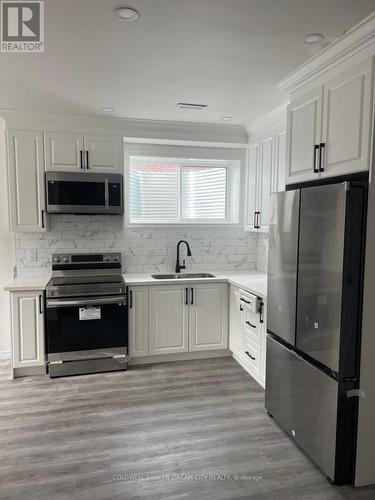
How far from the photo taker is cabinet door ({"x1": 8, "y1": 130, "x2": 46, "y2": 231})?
11.5 ft

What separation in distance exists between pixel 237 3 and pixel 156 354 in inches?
124

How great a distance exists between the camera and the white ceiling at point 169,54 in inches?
68.9

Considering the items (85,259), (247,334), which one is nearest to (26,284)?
(85,259)

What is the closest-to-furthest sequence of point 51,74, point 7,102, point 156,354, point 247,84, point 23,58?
point 23,58, point 51,74, point 247,84, point 7,102, point 156,354

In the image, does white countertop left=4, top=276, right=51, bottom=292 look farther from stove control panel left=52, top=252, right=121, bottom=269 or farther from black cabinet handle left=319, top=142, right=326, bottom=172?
black cabinet handle left=319, top=142, right=326, bottom=172

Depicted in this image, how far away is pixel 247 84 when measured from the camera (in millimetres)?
2734

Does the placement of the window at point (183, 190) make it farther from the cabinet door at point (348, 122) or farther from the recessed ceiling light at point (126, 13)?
the recessed ceiling light at point (126, 13)

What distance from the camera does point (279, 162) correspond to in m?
3.37

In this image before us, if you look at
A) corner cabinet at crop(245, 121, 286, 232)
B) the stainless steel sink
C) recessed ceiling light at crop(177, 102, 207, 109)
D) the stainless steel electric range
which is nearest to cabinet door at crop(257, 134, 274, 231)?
corner cabinet at crop(245, 121, 286, 232)

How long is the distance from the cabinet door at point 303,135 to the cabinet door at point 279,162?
633mm

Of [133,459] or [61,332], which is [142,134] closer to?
[61,332]

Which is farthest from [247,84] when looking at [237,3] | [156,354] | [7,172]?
[156,354]
